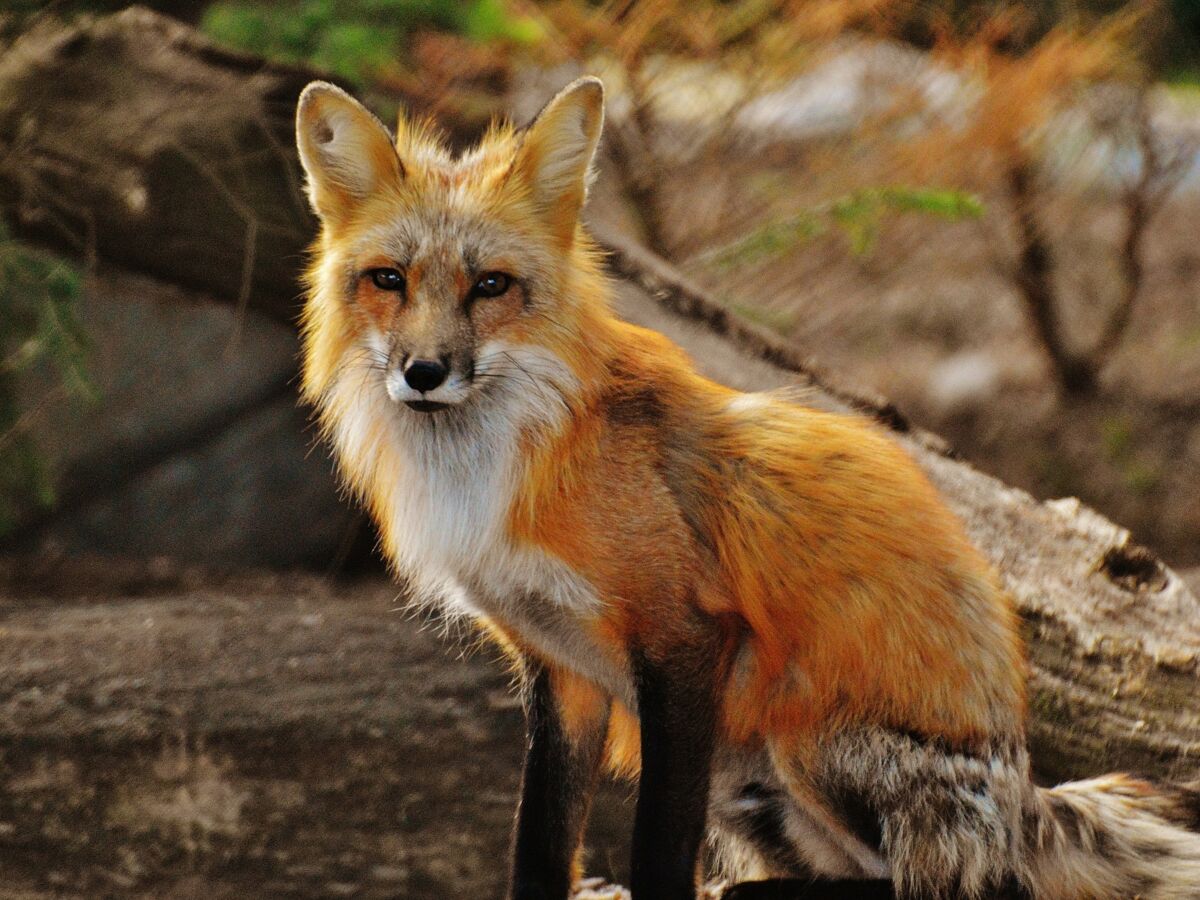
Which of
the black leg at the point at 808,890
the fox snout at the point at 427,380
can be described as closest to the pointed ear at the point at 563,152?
the fox snout at the point at 427,380

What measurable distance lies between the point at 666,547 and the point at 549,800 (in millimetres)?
855

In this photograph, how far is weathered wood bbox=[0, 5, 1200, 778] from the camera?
196 inches

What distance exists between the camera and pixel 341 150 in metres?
3.34

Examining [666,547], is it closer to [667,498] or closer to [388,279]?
[667,498]

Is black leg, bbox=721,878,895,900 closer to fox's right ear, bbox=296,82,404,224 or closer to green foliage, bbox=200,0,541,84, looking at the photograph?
fox's right ear, bbox=296,82,404,224

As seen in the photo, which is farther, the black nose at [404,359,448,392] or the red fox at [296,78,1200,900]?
the red fox at [296,78,1200,900]

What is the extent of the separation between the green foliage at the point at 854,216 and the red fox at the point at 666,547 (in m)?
2.91

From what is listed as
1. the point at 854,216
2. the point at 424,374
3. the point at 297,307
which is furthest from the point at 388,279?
the point at 297,307

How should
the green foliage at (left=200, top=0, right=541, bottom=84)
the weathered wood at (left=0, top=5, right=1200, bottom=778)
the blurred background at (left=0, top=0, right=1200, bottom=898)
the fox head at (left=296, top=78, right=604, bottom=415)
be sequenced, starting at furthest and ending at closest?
the green foliage at (left=200, top=0, right=541, bottom=84) → the weathered wood at (left=0, top=5, right=1200, bottom=778) → the blurred background at (left=0, top=0, right=1200, bottom=898) → the fox head at (left=296, top=78, right=604, bottom=415)

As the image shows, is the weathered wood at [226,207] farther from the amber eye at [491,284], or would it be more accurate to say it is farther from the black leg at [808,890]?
the amber eye at [491,284]

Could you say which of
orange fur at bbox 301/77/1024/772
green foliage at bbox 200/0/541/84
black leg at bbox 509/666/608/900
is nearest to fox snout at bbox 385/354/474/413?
orange fur at bbox 301/77/1024/772

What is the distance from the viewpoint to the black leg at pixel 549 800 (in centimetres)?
360

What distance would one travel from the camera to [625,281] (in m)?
6.01

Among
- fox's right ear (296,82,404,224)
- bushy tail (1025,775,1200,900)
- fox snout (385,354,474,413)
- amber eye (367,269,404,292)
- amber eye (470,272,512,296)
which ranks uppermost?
fox's right ear (296,82,404,224)
